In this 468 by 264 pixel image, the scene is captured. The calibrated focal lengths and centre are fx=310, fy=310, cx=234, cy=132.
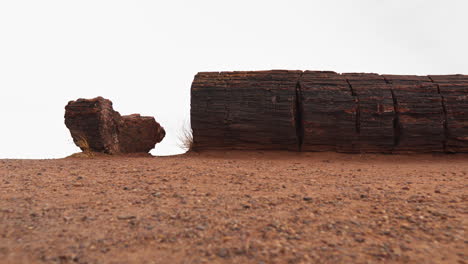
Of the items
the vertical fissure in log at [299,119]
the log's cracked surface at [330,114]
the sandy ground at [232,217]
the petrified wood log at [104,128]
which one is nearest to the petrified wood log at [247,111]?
the log's cracked surface at [330,114]

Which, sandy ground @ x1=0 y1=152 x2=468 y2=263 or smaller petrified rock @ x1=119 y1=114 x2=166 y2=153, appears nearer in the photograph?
sandy ground @ x1=0 y1=152 x2=468 y2=263

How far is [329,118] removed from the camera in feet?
23.1

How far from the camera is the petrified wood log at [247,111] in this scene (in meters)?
7.12

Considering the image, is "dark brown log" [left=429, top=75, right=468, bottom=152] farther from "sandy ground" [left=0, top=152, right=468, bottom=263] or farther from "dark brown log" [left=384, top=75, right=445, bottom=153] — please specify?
"sandy ground" [left=0, top=152, right=468, bottom=263]

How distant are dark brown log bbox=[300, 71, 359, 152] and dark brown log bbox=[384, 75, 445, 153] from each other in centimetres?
106

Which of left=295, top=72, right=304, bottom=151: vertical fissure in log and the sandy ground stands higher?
left=295, top=72, right=304, bottom=151: vertical fissure in log

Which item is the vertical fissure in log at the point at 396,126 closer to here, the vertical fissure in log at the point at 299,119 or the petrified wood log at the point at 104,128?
the vertical fissure in log at the point at 299,119

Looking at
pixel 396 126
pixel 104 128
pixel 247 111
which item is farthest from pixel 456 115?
pixel 104 128

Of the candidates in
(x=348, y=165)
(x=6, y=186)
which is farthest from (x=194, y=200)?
(x=348, y=165)

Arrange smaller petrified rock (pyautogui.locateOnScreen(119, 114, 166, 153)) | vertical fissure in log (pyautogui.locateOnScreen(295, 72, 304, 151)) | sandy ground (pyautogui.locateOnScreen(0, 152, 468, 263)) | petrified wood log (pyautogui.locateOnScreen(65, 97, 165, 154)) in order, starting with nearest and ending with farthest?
sandy ground (pyautogui.locateOnScreen(0, 152, 468, 263)) < vertical fissure in log (pyautogui.locateOnScreen(295, 72, 304, 151)) < petrified wood log (pyautogui.locateOnScreen(65, 97, 165, 154)) < smaller petrified rock (pyautogui.locateOnScreen(119, 114, 166, 153))

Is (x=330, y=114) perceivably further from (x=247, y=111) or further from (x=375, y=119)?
(x=247, y=111)

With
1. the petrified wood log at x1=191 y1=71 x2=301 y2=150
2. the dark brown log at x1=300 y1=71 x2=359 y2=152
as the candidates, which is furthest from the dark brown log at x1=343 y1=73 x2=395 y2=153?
the petrified wood log at x1=191 y1=71 x2=301 y2=150

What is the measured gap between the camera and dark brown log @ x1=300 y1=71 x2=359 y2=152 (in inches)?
277

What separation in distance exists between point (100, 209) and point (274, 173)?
2708 millimetres
